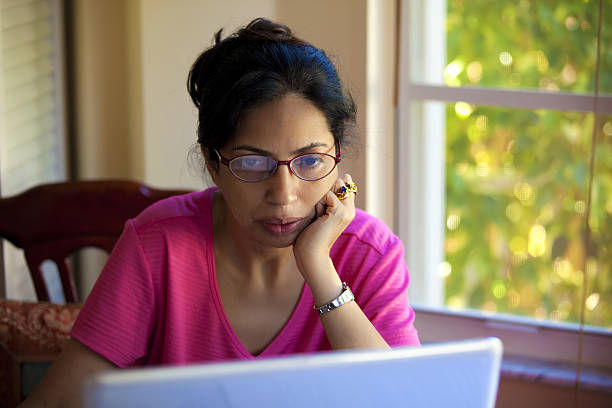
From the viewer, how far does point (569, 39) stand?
6.19 ft

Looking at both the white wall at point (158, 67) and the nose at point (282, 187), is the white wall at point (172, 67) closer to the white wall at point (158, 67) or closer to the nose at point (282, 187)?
the white wall at point (158, 67)

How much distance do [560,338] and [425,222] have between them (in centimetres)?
50

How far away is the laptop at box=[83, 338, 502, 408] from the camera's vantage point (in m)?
0.60

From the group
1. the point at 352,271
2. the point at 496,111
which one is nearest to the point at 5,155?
the point at 352,271

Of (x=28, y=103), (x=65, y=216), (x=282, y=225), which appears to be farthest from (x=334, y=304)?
(x=28, y=103)

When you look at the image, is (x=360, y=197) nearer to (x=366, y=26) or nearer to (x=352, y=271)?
(x=366, y=26)

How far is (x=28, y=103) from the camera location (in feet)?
7.18

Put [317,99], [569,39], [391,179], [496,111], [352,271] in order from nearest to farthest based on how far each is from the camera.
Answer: [317,99] < [352,271] < [569,39] < [496,111] < [391,179]

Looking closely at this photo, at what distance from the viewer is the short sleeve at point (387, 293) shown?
1.29 metres

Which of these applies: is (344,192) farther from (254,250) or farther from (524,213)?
(524,213)

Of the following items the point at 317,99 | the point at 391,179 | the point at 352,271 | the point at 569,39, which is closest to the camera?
the point at 317,99

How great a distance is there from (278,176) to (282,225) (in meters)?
0.11

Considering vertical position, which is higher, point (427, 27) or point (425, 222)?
point (427, 27)

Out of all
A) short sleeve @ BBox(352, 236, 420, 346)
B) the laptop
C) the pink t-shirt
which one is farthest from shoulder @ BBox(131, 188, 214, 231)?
the laptop
